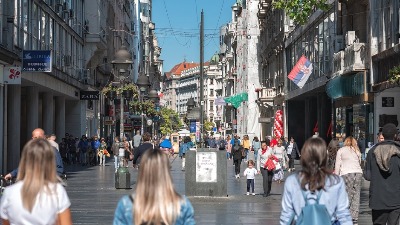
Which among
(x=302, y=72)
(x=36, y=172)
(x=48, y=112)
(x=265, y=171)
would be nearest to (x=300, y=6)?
(x=265, y=171)

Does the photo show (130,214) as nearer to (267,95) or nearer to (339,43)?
(339,43)

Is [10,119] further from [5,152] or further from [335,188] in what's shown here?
[335,188]

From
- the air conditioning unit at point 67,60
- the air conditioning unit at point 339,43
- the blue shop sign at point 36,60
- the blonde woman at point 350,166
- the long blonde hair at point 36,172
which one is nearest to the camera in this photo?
the long blonde hair at point 36,172

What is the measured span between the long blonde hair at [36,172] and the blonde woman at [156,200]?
2.11ft

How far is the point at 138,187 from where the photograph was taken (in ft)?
20.4

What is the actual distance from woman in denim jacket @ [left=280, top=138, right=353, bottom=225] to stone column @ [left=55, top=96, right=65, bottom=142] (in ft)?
143

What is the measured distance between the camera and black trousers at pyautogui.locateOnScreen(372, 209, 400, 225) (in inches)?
432

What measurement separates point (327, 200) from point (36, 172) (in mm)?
2379

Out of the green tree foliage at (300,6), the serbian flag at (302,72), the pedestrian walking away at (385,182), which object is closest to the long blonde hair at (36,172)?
the pedestrian walking away at (385,182)

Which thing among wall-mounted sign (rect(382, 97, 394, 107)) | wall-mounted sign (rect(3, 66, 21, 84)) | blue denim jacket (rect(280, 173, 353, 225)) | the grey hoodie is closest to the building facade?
wall-mounted sign (rect(3, 66, 21, 84))

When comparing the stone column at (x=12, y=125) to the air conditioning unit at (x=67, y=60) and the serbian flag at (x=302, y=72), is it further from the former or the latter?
the serbian flag at (x=302, y=72)

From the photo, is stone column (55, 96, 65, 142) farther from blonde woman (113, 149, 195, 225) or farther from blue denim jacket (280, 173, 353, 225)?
blonde woman (113, 149, 195, 225)

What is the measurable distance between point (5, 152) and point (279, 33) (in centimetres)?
3267

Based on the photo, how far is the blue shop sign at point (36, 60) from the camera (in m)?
32.9
